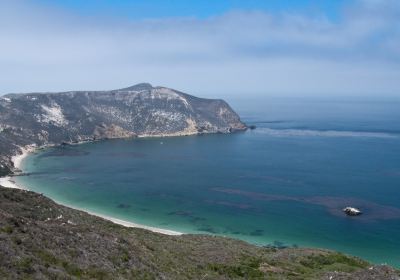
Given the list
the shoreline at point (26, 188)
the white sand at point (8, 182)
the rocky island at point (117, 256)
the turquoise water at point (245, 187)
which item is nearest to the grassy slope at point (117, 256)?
the rocky island at point (117, 256)

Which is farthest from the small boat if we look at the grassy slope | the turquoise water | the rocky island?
the rocky island

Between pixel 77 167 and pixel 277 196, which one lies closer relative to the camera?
pixel 277 196

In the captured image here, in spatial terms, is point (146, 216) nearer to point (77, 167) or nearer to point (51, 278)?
point (77, 167)

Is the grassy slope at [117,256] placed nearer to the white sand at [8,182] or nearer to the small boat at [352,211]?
the small boat at [352,211]

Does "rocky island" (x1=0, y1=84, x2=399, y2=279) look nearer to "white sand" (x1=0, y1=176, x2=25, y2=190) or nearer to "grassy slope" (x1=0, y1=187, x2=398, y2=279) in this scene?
"grassy slope" (x1=0, y1=187, x2=398, y2=279)

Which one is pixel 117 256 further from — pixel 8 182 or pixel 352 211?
pixel 8 182

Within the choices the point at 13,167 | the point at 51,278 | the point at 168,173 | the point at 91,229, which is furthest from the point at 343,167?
the point at 51,278

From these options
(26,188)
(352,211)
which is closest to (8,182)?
(26,188)
